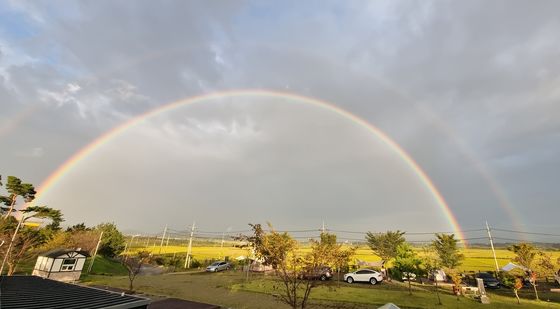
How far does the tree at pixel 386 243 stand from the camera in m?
52.7

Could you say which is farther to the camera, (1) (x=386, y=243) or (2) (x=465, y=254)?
(2) (x=465, y=254)

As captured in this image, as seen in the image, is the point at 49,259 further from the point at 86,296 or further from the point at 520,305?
the point at 520,305

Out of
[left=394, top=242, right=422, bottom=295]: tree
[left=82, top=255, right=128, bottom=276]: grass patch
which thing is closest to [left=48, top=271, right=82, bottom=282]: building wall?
[left=82, top=255, right=128, bottom=276]: grass patch

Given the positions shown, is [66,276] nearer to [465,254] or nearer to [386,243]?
[386,243]

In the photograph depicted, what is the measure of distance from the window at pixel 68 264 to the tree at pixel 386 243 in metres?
49.6

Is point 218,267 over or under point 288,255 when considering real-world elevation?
under

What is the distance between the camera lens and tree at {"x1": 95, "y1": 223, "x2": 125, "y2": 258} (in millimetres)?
63094

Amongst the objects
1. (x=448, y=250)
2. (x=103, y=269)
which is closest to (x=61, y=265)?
(x=103, y=269)

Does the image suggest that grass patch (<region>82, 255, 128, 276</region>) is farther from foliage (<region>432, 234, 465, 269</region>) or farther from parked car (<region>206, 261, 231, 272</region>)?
foliage (<region>432, 234, 465, 269</region>)

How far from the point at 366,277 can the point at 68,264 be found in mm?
39612

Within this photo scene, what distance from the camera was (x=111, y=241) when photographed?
63.9m

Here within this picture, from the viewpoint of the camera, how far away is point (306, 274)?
51.6ft

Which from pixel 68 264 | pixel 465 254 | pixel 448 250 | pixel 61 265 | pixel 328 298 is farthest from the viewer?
pixel 465 254

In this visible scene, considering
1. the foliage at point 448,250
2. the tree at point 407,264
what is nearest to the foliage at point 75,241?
the tree at point 407,264
